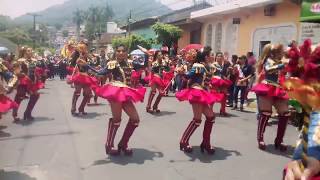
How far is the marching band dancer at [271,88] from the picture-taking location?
24.5ft

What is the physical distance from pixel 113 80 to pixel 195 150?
1.91m

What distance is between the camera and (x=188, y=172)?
6492 mm

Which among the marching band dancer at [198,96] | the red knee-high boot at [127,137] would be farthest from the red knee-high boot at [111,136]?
the marching band dancer at [198,96]

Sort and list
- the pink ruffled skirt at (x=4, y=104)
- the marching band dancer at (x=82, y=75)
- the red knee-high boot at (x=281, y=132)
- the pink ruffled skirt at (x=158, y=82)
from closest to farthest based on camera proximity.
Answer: the pink ruffled skirt at (x=4, y=104), the red knee-high boot at (x=281, y=132), the marching band dancer at (x=82, y=75), the pink ruffled skirt at (x=158, y=82)

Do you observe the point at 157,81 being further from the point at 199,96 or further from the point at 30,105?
the point at 199,96

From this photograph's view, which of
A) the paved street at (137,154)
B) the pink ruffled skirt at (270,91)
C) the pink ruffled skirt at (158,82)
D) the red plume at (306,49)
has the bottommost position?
the paved street at (137,154)

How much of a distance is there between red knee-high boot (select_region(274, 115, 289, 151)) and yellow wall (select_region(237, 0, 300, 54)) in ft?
28.0

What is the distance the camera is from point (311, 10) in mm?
8523

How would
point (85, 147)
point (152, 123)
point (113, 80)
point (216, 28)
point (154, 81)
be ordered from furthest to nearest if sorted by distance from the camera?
point (216, 28), point (154, 81), point (152, 123), point (85, 147), point (113, 80)

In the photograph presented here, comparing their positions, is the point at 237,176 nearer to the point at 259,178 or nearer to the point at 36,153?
the point at 259,178

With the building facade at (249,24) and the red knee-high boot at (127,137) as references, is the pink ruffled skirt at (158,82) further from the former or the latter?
the building facade at (249,24)

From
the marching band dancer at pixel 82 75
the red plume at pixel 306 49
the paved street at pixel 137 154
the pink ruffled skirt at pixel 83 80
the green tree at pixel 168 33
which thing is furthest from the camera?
the green tree at pixel 168 33

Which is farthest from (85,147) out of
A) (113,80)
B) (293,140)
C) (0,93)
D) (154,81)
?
(154,81)

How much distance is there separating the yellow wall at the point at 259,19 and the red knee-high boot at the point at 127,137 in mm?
10105
